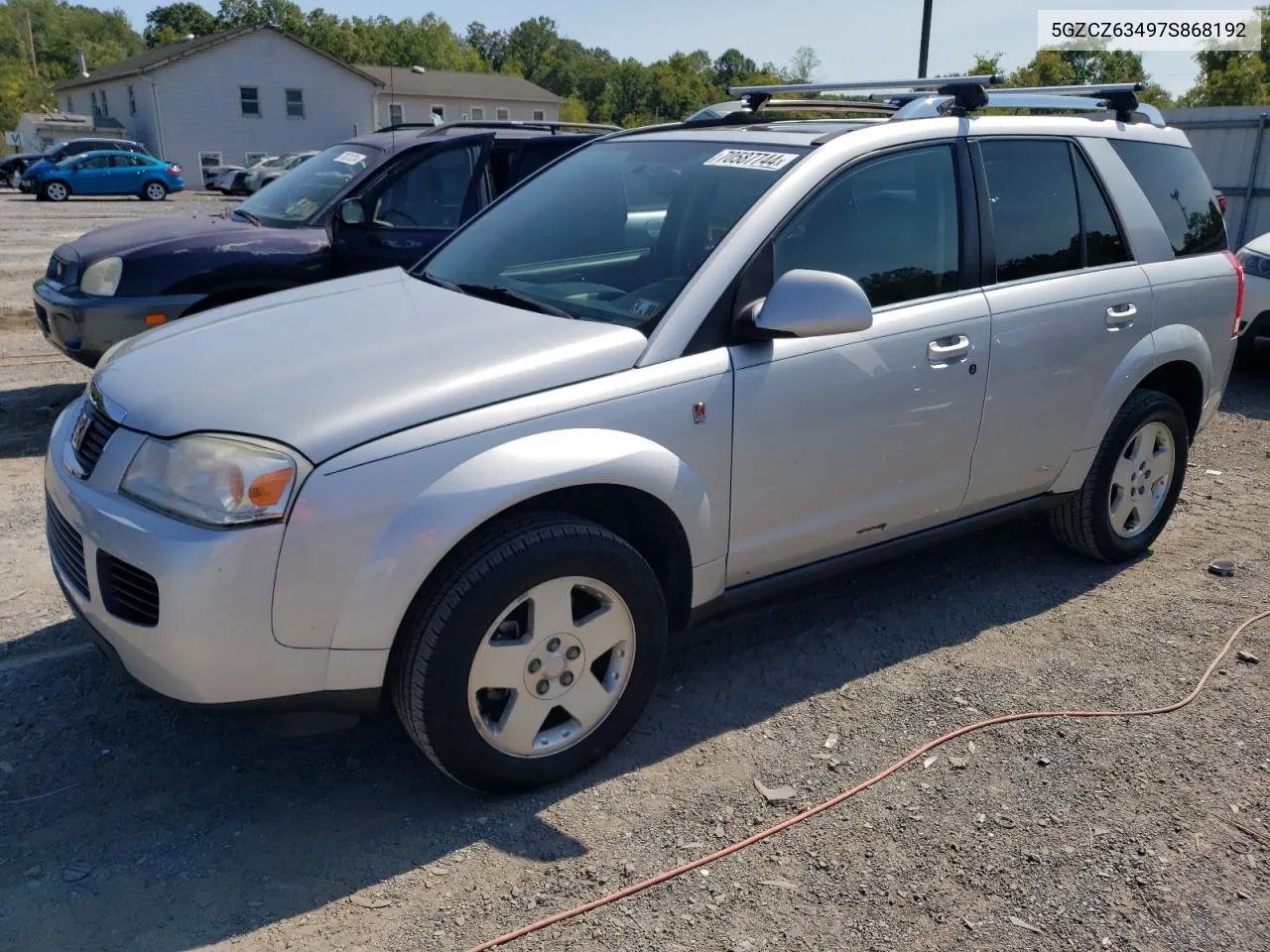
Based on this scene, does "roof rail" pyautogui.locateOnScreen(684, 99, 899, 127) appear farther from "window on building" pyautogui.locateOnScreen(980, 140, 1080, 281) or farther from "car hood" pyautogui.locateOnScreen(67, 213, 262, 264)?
"car hood" pyautogui.locateOnScreen(67, 213, 262, 264)

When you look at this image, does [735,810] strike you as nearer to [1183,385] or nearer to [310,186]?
[1183,385]

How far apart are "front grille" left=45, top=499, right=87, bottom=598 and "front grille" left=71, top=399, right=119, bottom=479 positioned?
0.17 meters

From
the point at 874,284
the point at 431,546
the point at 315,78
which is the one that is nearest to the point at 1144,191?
the point at 874,284

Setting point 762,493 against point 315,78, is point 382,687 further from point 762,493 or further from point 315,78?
point 315,78

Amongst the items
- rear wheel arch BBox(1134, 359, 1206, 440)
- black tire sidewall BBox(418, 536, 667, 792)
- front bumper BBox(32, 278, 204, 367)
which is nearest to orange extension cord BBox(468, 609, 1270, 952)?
black tire sidewall BBox(418, 536, 667, 792)

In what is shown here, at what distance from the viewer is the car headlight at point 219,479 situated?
2.56 metres

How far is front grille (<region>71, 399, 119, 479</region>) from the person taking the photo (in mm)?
2959

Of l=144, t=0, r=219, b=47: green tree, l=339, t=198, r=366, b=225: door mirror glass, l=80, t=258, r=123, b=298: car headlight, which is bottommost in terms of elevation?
l=80, t=258, r=123, b=298: car headlight

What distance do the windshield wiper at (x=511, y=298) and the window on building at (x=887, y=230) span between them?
27.8 inches

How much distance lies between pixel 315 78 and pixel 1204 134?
39.8 m

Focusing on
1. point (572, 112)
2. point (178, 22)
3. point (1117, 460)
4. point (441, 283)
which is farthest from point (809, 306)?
point (178, 22)

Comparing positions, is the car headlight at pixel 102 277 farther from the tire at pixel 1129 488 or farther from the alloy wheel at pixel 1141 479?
the alloy wheel at pixel 1141 479

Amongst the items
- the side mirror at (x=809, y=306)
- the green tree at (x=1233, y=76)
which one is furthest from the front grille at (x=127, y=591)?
the green tree at (x=1233, y=76)

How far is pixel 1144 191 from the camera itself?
4613mm
